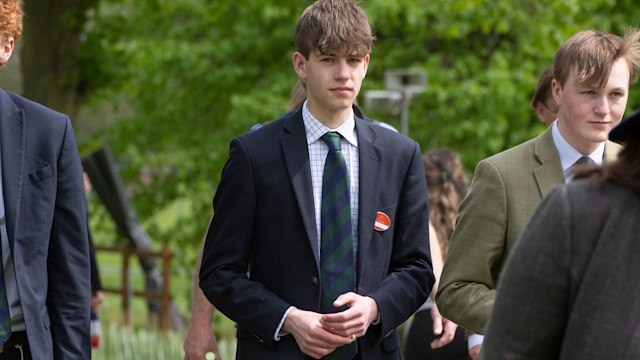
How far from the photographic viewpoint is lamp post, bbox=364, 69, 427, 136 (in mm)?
15250

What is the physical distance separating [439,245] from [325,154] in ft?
6.66

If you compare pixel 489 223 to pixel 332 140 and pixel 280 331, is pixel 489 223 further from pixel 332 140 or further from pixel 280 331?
pixel 280 331

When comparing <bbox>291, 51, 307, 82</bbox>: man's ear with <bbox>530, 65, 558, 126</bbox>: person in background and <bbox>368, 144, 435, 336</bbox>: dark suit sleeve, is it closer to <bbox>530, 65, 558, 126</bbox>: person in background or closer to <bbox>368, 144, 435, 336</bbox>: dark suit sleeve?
<bbox>368, 144, 435, 336</bbox>: dark suit sleeve

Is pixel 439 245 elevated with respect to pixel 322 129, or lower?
lower

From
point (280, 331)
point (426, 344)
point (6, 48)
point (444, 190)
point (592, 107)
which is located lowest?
point (426, 344)

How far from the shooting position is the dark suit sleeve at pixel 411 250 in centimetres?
390

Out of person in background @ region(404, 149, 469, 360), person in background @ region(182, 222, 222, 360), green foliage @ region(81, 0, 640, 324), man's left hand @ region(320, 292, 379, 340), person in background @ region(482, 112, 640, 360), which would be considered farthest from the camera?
green foliage @ region(81, 0, 640, 324)

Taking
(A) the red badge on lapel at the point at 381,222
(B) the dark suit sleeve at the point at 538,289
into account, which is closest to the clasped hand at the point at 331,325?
(A) the red badge on lapel at the point at 381,222

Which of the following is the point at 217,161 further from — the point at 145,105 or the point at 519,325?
the point at 519,325

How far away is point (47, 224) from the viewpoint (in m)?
3.65

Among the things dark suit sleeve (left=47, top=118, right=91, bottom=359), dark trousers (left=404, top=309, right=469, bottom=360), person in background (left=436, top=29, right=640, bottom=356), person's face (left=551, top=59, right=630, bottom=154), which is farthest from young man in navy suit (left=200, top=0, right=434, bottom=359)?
dark trousers (left=404, top=309, right=469, bottom=360)

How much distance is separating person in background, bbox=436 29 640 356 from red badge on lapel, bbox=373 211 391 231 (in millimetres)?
296

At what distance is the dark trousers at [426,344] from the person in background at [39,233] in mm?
2001

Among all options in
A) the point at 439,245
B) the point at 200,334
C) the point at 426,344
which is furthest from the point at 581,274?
the point at 439,245
